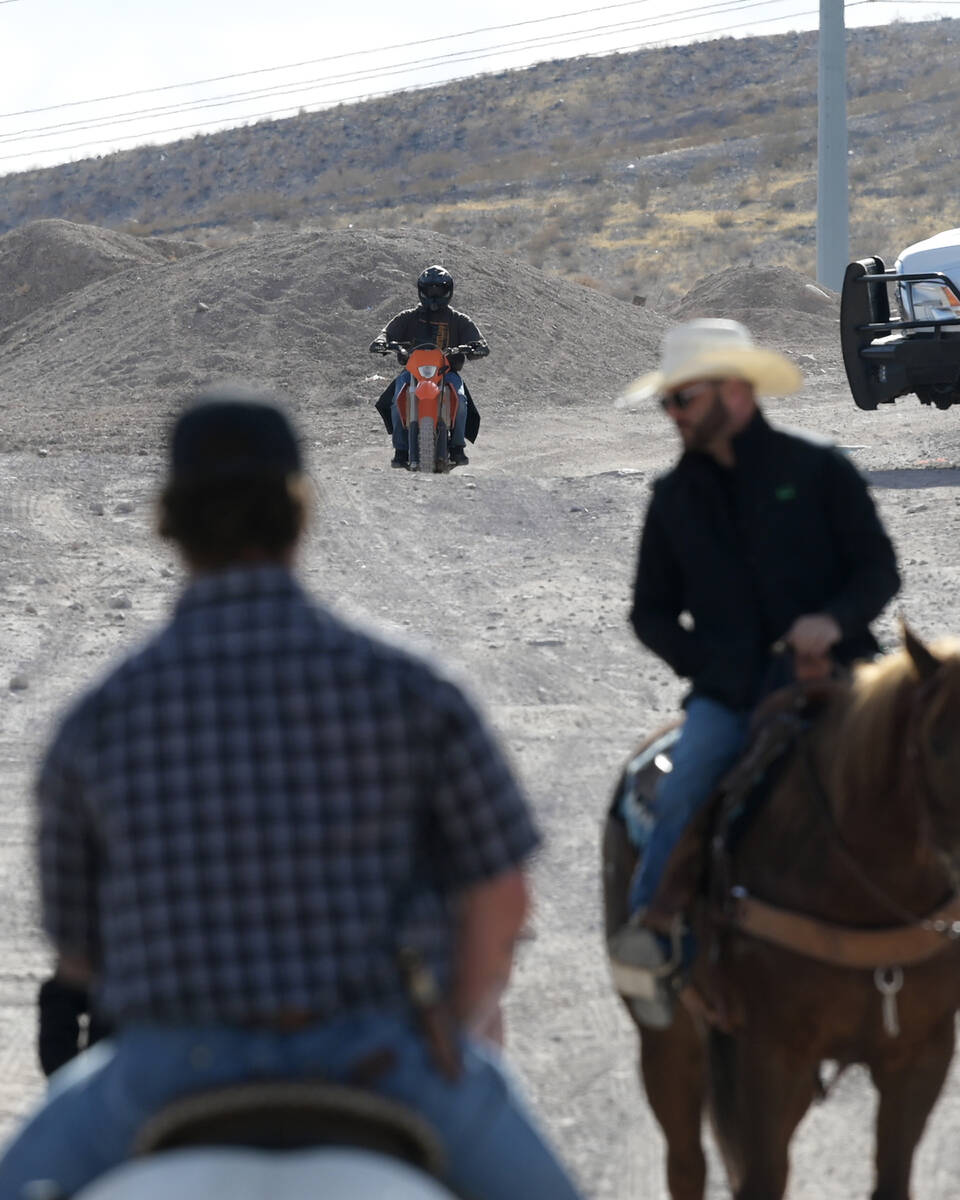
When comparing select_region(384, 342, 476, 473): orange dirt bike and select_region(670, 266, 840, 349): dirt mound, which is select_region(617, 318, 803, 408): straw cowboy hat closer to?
select_region(384, 342, 476, 473): orange dirt bike

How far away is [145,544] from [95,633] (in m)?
2.43

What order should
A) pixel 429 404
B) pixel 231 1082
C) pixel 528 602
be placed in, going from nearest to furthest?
pixel 231 1082
pixel 528 602
pixel 429 404

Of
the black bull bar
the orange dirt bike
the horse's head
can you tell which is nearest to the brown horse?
the horse's head

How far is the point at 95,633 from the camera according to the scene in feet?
36.4

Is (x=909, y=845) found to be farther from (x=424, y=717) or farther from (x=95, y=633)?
(x=95, y=633)

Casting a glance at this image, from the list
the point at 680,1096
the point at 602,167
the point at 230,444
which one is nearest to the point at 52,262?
the point at 602,167

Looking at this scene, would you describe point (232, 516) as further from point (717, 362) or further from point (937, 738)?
point (717, 362)

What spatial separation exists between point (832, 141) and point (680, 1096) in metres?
34.6

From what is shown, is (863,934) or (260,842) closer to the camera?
(260,842)

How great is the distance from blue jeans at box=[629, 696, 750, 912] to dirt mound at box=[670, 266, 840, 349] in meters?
28.6

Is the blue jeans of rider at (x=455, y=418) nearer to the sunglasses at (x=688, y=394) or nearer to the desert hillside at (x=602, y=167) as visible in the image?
the sunglasses at (x=688, y=394)

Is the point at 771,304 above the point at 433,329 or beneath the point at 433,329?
above

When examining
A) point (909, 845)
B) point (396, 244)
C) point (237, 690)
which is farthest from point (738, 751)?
point (396, 244)

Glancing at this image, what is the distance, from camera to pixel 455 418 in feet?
54.9
